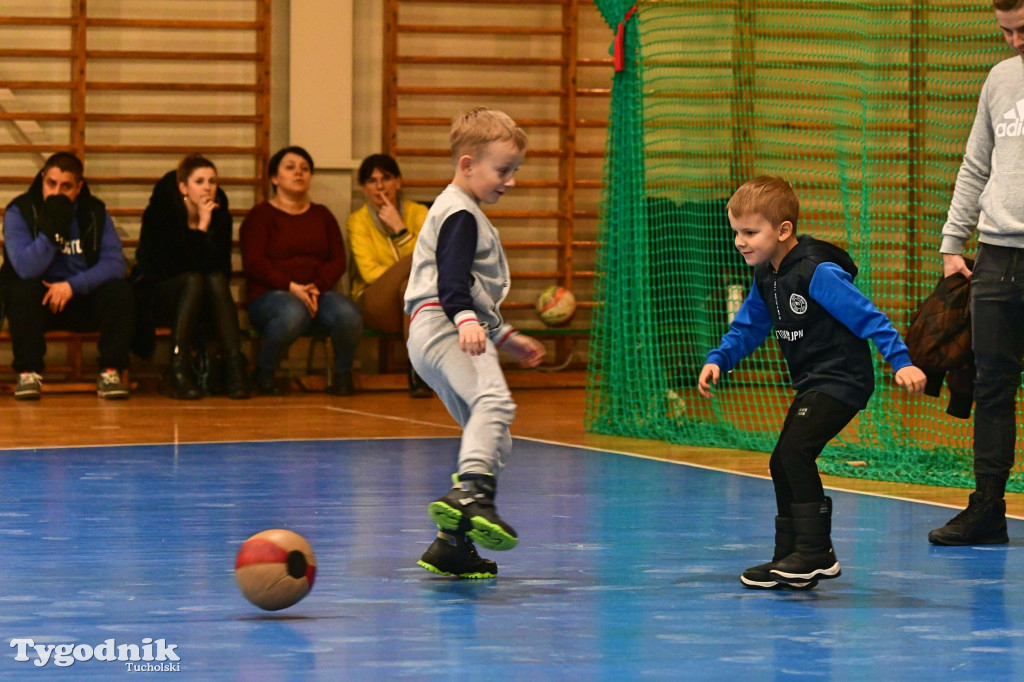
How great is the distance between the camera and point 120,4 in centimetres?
912

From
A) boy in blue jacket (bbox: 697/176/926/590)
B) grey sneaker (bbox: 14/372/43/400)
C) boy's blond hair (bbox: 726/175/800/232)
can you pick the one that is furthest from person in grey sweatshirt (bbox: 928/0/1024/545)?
grey sneaker (bbox: 14/372/43/400)

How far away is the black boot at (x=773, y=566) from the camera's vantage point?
3439 millimetres

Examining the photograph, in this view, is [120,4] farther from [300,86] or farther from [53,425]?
[53,425]

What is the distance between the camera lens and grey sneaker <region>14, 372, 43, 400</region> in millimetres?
8031

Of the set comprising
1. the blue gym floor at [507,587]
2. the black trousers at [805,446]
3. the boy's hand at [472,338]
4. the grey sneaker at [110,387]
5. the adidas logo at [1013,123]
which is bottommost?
the blue gym floor at [507,587]

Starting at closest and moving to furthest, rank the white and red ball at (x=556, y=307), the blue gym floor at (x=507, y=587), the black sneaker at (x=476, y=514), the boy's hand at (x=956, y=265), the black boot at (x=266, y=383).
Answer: the blue gym floor at (x=507, y=587), the black sneaker at (x=476, y=514), the boy's hand at (x=956, y=265), the black boot at (x=266, y=383), the white and red ball at (x=556, y=307)

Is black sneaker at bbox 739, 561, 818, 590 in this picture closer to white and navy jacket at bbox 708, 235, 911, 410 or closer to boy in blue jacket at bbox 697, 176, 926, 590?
boy in blue jacket at bbox 697, 176, 926, 590

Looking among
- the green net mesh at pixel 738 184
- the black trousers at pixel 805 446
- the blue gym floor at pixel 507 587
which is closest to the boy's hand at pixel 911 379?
the black trousers at pixel 805 446

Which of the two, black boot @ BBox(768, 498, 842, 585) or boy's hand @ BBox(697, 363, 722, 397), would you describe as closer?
black boot @ BBox(768, 498, 842, 585)

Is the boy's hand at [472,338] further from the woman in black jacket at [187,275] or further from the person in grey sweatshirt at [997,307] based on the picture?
the woman in black jacket at [187,275]

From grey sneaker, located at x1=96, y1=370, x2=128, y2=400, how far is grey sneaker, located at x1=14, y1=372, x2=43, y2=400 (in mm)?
339

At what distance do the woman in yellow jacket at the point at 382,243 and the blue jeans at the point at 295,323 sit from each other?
0.23 metres

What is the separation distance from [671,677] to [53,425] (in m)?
4.98

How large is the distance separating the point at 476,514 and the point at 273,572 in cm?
53
